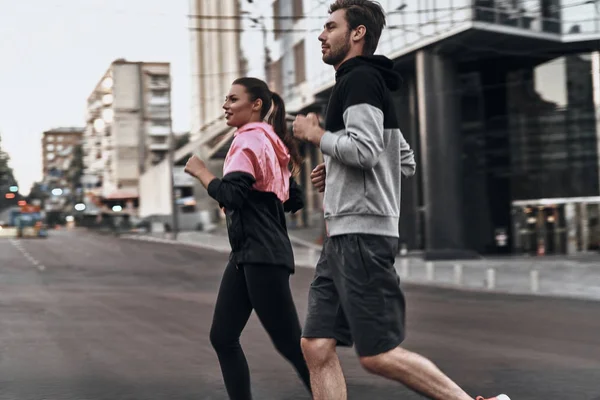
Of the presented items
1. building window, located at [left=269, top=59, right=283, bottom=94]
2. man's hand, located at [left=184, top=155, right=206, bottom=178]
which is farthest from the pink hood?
building window, located at [left=269, top=59, right=283, bottom=94]

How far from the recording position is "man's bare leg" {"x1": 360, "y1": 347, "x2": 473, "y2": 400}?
11.2 feet

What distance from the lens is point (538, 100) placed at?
30.5m

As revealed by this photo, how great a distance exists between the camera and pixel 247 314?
14.0 feet

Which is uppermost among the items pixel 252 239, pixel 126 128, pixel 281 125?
pixel 126 128

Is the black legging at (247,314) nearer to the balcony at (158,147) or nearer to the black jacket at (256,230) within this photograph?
the black jacket at (256,230)

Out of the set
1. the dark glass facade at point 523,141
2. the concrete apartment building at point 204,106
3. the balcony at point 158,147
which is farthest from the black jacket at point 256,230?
the balcony at point 158,147

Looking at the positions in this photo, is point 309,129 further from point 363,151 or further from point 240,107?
point 240,107

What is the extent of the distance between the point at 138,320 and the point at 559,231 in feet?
71.8

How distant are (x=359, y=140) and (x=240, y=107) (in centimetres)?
111

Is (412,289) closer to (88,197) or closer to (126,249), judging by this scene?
(126,249)

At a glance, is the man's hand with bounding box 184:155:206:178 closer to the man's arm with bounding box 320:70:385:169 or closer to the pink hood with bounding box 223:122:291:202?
the pink hood with bounding box 223:122:291:202

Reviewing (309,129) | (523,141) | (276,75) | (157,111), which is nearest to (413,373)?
(309,129)

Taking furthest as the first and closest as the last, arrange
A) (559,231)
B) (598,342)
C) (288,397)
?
(559,231) → (598,342) → (288,397)

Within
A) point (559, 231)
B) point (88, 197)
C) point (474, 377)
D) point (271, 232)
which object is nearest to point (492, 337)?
point (474, 377)
